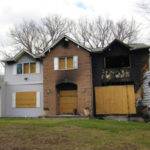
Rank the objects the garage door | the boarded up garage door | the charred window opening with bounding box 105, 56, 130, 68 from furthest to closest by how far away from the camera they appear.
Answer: the garage door, the charred window opening with bounding box 105, 56, 130, 68, the boarded up garage door

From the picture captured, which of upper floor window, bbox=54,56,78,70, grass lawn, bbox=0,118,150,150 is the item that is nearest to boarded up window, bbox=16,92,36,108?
upper floor window, bbox=54,56,78,70

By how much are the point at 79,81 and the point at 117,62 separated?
4324 millimetres

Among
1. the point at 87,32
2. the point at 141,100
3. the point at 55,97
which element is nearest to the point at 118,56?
the point at 141,100

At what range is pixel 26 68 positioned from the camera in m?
41.8

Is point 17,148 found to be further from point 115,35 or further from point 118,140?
point 115,35

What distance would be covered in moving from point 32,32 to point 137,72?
104ft

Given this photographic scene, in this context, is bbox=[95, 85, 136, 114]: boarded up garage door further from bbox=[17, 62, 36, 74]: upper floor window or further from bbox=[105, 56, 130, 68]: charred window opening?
bbox=[17, 62, 36, 74]: upper floor window

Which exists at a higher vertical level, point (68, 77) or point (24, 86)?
point (68, 77)

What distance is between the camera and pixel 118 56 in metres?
38.8

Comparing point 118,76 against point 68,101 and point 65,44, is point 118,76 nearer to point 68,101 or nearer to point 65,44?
point 68,101

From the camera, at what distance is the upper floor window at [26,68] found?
41531 mm

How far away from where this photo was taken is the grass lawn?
60.6 ft

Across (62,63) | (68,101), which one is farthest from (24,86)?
(68,101)

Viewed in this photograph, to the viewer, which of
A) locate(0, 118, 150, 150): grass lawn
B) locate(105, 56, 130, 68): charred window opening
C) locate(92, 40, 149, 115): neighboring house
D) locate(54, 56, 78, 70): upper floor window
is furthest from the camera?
locate(54, 56, 78, 70): upper floor window
